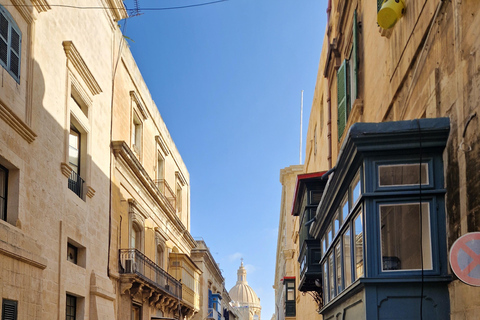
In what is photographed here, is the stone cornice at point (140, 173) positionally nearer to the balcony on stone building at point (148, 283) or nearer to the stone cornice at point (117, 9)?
the balcony on stone building at point (148, 283)

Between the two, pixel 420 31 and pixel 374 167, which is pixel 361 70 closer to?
pixel 420 31

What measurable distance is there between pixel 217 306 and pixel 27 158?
34.6m

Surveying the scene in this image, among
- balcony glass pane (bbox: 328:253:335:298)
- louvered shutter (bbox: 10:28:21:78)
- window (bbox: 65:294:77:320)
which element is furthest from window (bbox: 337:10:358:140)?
window (bbox: 65:294:77:320)

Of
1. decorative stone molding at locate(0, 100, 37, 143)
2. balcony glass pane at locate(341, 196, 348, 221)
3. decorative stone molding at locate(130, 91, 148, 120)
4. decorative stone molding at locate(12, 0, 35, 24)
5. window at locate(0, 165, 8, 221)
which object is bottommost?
balcony glass pane at locate(341, 196, 348, 221)

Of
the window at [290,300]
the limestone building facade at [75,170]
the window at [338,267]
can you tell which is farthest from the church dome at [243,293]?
the window at [338,267]

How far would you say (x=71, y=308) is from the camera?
555 inches

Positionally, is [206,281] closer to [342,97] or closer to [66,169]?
[342,97]

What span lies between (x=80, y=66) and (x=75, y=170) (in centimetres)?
246

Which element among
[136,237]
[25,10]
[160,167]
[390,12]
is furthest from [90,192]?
[160,167]

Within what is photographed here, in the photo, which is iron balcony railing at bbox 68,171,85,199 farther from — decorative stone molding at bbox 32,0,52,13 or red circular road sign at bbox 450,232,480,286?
red circular road sign at bbox 450,232,480,286

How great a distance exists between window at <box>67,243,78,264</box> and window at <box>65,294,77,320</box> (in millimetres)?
818

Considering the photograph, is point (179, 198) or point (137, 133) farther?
point (179, 198)

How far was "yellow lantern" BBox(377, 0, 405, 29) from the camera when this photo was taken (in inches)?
385

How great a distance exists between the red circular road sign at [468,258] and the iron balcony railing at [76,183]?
418 inches
